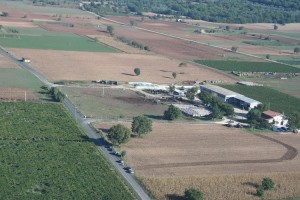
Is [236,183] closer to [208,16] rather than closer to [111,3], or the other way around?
[208,16]

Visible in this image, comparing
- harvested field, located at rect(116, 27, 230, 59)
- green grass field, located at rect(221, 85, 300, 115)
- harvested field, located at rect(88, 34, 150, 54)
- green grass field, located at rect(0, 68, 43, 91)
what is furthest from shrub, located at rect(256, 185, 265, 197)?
harvested field, located at rect(88, 34, 150, 54)

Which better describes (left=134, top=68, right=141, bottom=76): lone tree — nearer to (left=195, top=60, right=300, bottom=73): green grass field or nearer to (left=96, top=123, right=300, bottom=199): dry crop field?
(left=195, top=60, right=300, bottom=73): green grass field

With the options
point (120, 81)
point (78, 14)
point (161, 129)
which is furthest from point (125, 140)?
point (78, 14)

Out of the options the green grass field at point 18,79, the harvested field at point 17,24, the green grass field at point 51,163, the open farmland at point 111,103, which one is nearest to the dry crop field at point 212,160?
the green grass field at point 51,163

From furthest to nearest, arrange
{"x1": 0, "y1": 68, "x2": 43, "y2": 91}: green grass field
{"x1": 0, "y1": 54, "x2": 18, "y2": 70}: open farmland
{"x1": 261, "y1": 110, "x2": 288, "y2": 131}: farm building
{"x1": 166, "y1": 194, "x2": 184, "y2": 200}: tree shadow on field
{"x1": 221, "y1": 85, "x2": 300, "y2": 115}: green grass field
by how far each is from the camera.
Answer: {"x1": 0, "y1": 54, "x2": 18, "y2": 70}: open farmland < {"x1": 0, "y1": 68, "x2": 43, "y2": 91}: green grass field < {"x1": 221, "y1": 85, "x2": 300, "y2": 115}: green grass field < {"x1": 261, "y1": 110, "x2": 288, "y2": 131}: farm building < {"x1": 166, "y1": 194, "x2": 184, "y2": 200}: tree shadow on field

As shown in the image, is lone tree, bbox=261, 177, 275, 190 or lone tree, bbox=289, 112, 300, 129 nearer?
lone tree, bbox=261, 177, 275, 190

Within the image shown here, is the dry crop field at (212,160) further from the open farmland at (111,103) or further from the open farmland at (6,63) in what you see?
the open farmland at (6,63)

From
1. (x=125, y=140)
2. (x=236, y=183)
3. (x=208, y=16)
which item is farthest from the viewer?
(x=208, y=16)
